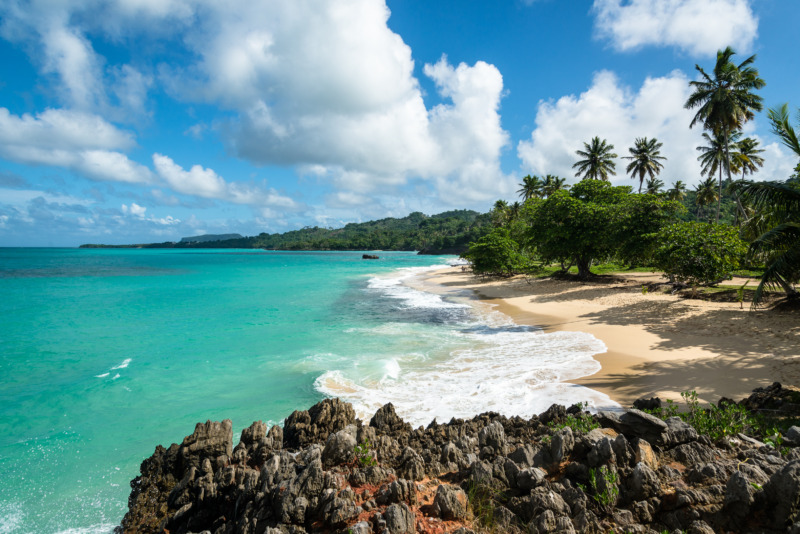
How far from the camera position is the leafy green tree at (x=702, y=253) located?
18531 mm

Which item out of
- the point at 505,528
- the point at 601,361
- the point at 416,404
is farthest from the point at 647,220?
the point at 505,528

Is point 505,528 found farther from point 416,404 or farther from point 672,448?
point 416,404

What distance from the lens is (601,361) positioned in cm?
1277

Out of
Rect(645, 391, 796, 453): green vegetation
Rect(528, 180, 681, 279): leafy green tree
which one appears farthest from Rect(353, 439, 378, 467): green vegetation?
Rect(528, 180, 681, 279): leafy green tree

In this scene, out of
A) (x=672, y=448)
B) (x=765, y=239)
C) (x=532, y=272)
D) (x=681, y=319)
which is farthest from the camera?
(x=532, y=272)

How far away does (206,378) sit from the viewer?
13.6 metres

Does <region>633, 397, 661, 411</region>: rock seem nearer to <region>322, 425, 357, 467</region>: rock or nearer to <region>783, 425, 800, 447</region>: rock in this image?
<region>783, 425, 800, 447</region>: rock

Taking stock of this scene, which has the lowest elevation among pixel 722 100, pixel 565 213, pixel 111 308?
pixel 111 308

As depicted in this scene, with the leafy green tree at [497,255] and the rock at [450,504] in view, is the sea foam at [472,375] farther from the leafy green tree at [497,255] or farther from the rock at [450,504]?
the leafy green tree at [497,255]

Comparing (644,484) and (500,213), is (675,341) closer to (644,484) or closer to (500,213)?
(644,484)

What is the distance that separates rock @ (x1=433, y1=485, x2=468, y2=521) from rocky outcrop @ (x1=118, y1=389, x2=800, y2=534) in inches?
0.6

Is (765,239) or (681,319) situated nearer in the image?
(765,239)

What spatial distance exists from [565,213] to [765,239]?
19651 millimetres

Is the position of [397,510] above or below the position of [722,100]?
below
